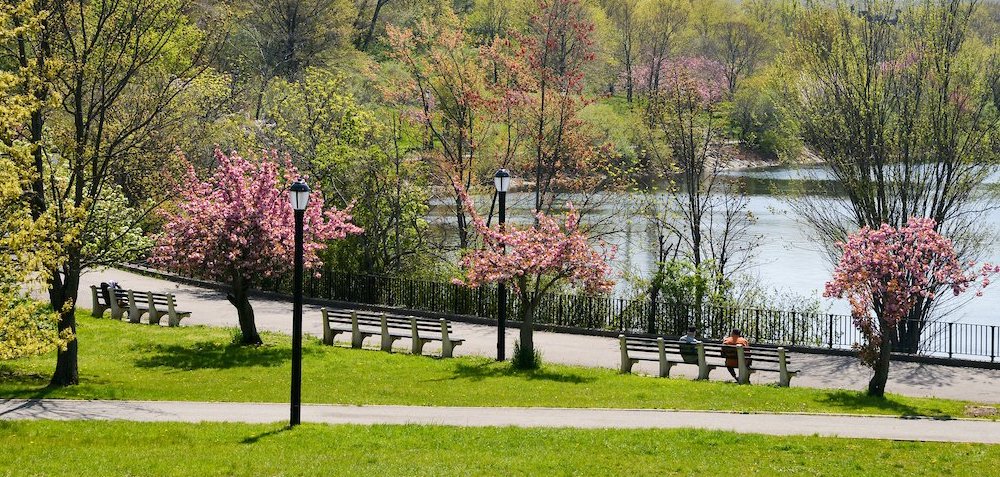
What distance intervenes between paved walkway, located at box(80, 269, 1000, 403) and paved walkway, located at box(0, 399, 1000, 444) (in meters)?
6.49

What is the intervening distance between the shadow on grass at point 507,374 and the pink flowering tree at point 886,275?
578 centimetres

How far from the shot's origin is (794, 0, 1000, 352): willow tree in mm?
35594

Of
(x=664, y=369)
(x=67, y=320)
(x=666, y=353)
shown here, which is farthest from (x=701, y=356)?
(x=67, y=320)

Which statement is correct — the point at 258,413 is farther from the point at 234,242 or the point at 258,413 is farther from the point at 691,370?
the point at 691,370

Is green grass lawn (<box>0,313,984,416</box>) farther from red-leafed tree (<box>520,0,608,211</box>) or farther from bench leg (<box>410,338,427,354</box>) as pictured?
red-leafed tree (<box>520,0,608,211</box>)

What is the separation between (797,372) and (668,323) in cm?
867

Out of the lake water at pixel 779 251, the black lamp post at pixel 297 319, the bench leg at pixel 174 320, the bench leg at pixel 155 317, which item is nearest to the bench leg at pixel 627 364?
the black lamp post at pixel 297 319

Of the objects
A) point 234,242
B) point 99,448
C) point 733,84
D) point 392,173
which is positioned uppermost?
point 733,84

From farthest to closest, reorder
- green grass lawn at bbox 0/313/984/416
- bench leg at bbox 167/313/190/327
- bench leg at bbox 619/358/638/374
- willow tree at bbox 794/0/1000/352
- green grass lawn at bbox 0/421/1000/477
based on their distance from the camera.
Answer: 1. willow tree at bbox 794/0/1000/352
2. bench leg at bbox 167/313/190/327
3. bench leg at bbox 619/358/638/374
4. green grass lawn at bbox 0/313/984/416
5. green grass lawn at bbox 0/421/1000/477

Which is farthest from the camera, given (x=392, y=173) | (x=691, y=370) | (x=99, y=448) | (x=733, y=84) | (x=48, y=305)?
Answer: (x=733, y=84)

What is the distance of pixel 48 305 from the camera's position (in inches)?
1355

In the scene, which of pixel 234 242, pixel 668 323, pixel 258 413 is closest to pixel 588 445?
pixel 258 413

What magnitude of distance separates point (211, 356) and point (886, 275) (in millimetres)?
15370

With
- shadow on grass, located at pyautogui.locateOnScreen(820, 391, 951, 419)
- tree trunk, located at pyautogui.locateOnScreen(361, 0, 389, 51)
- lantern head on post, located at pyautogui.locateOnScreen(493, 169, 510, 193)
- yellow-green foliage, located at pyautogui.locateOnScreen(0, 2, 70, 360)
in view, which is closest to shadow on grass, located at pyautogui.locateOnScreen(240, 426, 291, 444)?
yellow-green foliage, located at pyautogui.locateOnScreen(0, 2, 70, 360)
